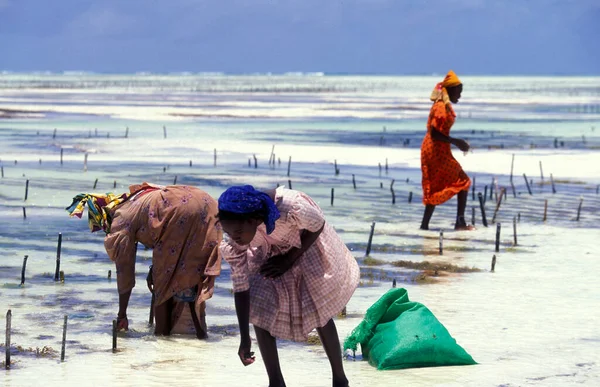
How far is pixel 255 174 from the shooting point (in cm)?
1753

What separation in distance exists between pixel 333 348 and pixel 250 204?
0.93 m

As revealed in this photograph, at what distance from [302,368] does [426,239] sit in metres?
4.99

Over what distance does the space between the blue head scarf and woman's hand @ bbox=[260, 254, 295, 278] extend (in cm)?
27

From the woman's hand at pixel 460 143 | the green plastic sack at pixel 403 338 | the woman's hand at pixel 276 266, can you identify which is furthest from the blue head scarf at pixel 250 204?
the woman's hand at pixel 460 143

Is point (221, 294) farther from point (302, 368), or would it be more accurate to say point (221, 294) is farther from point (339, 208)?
point (339, 208)

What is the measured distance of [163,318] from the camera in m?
6.84

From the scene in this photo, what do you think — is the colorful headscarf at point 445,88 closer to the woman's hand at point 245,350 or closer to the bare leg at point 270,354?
the bare leg at point 270,354

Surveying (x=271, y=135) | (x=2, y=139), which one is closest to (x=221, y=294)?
(x=2, y=139)

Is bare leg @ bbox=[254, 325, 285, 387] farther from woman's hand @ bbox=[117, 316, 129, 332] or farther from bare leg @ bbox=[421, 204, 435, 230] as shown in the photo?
bare leg @ bbox=[421, 204, 435, 230]

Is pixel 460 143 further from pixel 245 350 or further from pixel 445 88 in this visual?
pixel 245 350

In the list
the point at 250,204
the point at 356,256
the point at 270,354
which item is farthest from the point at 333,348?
the point at 356,256

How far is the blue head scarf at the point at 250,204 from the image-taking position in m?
4.57

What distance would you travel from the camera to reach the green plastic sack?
602cm

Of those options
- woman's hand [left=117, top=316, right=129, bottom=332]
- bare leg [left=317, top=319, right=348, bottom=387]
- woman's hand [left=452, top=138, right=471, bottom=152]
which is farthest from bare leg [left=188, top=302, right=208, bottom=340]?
woman's hand [left=452, top=138, right=471, bottom=152]
